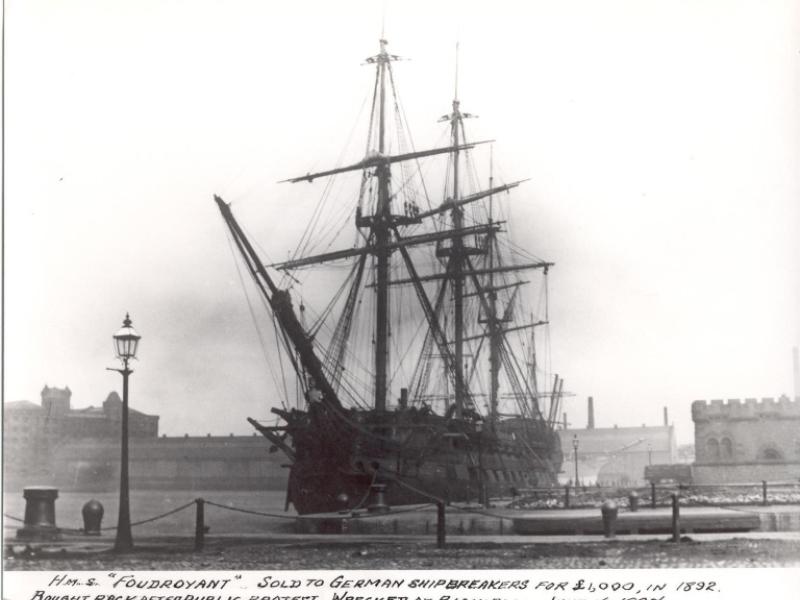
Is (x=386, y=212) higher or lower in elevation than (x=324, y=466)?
higher

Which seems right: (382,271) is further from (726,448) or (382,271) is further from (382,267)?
(726,448)

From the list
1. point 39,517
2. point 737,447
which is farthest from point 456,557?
point 737,447

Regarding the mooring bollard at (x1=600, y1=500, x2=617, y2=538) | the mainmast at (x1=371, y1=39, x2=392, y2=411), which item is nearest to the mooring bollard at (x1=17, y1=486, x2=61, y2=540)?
the mooring bollard at (x1=600, y1=500, x2=617, y2=538)

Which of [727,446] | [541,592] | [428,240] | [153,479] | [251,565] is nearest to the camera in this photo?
[541,592]

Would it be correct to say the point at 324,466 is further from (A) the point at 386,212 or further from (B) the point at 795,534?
(B) the point at 795,534

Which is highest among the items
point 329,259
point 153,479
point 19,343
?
point 329,259

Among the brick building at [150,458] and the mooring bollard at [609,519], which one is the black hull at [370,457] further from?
the brick building at [150,458]

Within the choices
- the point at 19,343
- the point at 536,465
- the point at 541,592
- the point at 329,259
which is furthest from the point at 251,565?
the point at 536,465

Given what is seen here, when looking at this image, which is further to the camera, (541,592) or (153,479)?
(153,479)

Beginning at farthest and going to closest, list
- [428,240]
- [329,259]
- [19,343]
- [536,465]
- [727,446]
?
[536,465] → [727,446] → [428,240] → [329,259] → [19,343]
